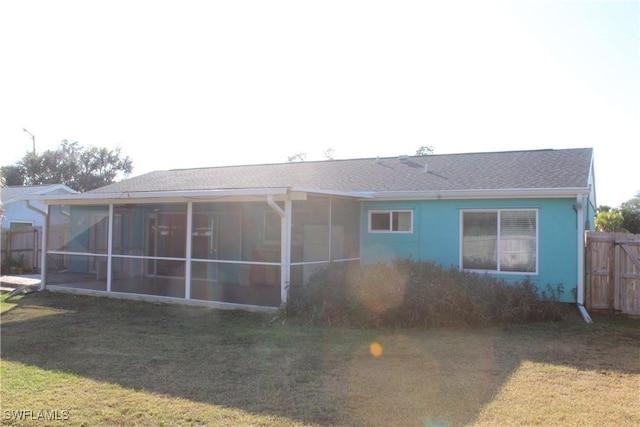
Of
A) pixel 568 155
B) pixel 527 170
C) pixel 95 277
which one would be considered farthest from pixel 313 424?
pixel 95 277

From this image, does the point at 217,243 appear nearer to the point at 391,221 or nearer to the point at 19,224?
the point at 391,221

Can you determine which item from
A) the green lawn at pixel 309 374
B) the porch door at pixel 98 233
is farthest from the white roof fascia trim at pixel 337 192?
the porch door at pixel 98 233

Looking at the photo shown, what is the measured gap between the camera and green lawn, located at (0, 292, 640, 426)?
4656 mm

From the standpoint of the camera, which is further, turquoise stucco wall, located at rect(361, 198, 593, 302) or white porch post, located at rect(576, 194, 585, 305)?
turquoise stucco wall, located at rect(361, 198, 593, 302)

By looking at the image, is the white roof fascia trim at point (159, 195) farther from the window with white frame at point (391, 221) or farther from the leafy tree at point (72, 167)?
the leafy tree at point (72, 167)

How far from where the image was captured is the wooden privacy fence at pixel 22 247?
17.7 m

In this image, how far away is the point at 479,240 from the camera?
11.3 metres

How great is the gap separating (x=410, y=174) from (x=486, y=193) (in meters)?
2.94

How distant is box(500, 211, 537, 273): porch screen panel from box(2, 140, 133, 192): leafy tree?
40.4 metres

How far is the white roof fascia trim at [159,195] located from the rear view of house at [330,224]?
3 cm

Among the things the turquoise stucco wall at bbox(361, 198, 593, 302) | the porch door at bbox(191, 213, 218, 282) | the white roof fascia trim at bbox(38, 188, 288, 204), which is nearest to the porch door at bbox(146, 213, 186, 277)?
the porch door at bbox(191, 213, 218, 282)

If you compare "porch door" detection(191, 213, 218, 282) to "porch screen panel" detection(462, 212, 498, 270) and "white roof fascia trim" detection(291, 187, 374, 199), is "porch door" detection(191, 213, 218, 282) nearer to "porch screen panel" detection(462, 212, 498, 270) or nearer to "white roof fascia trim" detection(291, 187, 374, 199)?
"white roof fascia trim" detection(291, 187, 374, 199)

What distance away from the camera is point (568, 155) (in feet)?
42.3

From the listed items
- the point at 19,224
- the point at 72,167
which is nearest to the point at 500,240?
the point at 19,224
